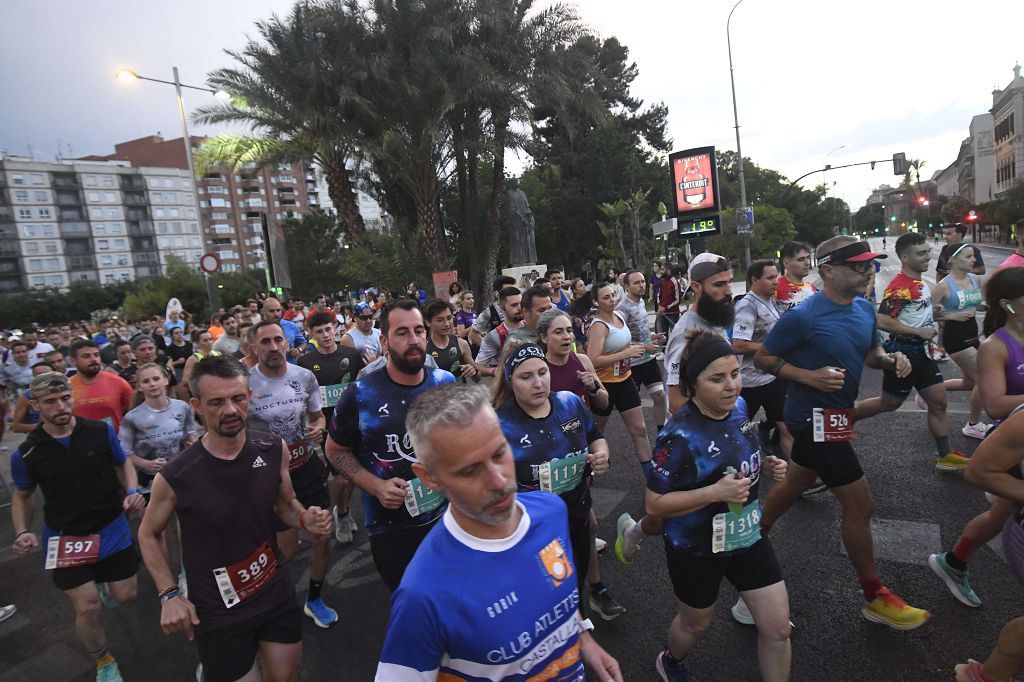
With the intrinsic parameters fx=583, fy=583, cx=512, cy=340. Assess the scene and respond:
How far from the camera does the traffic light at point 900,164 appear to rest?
91.1 ft

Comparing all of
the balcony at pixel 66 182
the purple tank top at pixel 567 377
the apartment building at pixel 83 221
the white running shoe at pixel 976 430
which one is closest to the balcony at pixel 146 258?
the apartment building at pixel 83 221

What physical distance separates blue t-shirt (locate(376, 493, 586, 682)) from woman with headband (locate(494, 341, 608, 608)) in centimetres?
121

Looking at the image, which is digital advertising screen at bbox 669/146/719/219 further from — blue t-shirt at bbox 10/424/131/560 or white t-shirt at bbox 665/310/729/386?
blue t-shirt at bbox 10/424/131/560

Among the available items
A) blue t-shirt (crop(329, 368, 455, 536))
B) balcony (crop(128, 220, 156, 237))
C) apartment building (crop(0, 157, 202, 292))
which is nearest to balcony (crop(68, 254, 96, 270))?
apartment building (crop(0, 157, 202, 292))

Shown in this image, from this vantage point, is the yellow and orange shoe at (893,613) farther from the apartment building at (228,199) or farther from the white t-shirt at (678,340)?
the apartment building at (228,199)

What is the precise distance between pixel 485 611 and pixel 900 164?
110 ft

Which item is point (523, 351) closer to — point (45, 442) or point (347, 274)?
point (45, 442)

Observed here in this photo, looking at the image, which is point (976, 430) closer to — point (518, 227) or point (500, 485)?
point (500, 485)

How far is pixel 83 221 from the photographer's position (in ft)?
309

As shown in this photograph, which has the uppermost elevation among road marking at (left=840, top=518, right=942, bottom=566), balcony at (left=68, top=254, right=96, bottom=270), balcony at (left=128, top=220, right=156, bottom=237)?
balcony at (left=128, top=220, right=156, bottom=237)

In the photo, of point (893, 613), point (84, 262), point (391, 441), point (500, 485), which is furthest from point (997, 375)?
point (84, 262)

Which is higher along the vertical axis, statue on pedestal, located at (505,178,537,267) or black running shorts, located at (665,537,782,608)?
statue on pedestal, located at (505,178,537,267)

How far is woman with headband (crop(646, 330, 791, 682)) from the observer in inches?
96.8

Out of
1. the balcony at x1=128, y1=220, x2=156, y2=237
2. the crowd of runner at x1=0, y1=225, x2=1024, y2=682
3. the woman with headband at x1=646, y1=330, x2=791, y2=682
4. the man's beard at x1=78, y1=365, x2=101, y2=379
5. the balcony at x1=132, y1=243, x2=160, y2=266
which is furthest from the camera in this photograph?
the balcony at x1=132, y1=243, x2=160, y2=266
